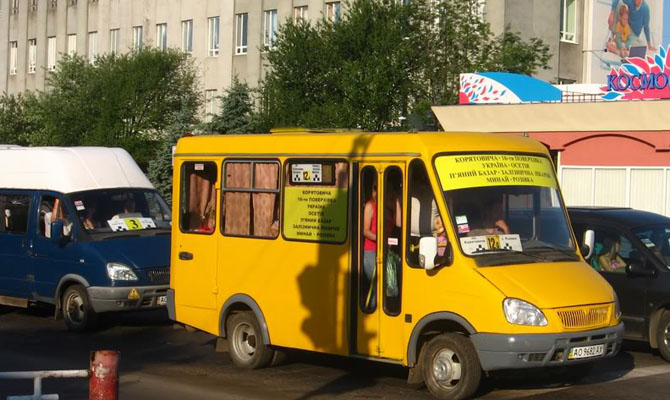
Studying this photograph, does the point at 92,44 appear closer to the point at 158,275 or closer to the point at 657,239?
the point at 158,275

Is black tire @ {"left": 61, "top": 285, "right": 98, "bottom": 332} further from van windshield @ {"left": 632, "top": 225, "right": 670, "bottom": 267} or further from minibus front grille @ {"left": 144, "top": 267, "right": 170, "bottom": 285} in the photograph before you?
van windshield @ {"left": 632, "top": 225, "right": 670, "bottom": 267}

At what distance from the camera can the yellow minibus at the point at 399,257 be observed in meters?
10.1

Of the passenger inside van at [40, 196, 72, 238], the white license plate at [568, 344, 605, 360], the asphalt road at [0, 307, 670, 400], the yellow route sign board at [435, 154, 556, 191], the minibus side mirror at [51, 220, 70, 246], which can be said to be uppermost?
the yellow route sign board at [435, 154, 556, 191]

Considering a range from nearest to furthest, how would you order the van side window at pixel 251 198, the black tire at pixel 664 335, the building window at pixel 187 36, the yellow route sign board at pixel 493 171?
the yellow route sign board at pixel 493 171, the van side window at pixel 251 198, the black tire at pixel 664 335, the building window at pixel 187 36

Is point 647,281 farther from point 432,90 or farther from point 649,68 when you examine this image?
point 432,90

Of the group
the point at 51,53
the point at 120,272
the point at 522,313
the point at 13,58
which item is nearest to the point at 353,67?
the point at 120,272

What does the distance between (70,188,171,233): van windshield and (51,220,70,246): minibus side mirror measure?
0.30 m

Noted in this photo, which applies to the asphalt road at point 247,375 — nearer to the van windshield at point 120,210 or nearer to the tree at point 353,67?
the van windshield at point 120,210

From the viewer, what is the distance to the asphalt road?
10.9m

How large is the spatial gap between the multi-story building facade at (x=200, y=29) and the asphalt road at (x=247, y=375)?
2661 centimetres

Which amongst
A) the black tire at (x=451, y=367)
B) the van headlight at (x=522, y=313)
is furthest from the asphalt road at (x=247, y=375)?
the van headlight at (x=522, y=313)

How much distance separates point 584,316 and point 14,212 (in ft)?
31.7

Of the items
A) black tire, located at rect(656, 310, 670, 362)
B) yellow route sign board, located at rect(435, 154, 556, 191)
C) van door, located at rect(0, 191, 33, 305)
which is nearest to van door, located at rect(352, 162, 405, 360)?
yellow route sign board, located at rect(435, 154, 556, 191)

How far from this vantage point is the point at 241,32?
48719mm
